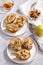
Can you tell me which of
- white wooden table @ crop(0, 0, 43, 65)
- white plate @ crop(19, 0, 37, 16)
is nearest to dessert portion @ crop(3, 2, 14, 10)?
white plate @ crop(19, 0, 37, 16)

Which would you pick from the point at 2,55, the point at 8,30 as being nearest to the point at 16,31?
the point at 8,30

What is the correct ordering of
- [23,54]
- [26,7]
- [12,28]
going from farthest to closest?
[26,7] → [12,28] → [23,54]

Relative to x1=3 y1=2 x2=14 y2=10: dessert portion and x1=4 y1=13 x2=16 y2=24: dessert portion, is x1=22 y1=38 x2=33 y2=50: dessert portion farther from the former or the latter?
x1=3 y1=2 x2=14 y2=10: dessert portion

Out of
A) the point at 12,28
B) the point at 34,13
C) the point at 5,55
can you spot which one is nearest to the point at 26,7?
the point at 34,13

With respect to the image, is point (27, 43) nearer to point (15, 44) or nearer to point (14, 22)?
point (15, 44)

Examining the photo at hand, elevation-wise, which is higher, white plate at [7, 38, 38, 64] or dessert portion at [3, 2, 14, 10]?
dessert portion at [3, 2, 14, 10]

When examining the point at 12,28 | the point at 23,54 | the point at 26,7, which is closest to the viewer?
the point at 23,54

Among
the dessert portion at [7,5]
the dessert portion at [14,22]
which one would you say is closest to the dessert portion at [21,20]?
the dessert portion at [14,22]
